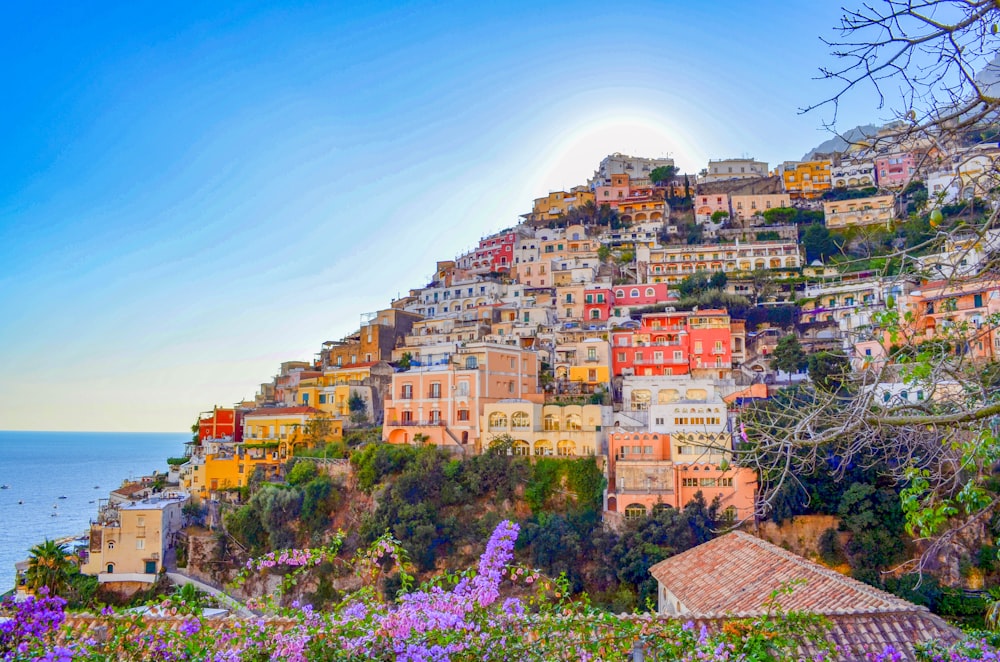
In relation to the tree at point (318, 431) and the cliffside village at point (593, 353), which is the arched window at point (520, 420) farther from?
the tree at point (318, 431)

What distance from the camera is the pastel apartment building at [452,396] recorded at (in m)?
33.2

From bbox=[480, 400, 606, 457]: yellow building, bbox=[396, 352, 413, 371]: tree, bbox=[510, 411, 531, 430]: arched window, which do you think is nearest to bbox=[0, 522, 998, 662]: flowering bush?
bbox=[480, 400, 606, 457]: yellow building

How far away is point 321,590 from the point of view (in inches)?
1085

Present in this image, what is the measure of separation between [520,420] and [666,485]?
7.43 metres

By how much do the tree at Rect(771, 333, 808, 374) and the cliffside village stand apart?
45 centimetres

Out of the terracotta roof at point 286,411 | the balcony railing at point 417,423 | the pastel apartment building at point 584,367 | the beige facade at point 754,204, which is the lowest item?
the balcony railing at point 417,423

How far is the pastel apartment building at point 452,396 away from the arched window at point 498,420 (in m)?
0.90

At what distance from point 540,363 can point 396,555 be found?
3379 centimetres

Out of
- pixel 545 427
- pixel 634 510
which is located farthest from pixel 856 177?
pixel 634 510

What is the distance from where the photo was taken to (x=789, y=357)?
35.0m

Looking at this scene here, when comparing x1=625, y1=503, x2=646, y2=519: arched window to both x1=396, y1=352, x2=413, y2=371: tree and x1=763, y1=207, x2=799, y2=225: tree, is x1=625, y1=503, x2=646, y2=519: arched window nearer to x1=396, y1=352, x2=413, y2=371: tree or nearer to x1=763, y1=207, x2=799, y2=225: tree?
x1=396, y1=352, x2=413, y2=371: tree

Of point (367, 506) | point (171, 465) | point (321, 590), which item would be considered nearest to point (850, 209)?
point (367, 506)

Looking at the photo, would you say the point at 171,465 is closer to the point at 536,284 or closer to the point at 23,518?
the point at 536,284


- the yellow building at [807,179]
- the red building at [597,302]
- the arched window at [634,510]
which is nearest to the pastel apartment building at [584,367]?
the red building at [597,302]
